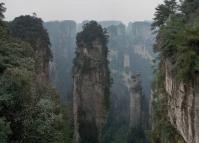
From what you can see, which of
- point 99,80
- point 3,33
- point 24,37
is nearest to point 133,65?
point 99,80

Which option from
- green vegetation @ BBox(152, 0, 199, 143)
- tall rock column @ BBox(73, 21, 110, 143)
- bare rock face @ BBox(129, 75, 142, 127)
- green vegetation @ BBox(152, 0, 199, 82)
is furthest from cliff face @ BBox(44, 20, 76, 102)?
green vegetation @ BBox(152, 0, 199, 82)

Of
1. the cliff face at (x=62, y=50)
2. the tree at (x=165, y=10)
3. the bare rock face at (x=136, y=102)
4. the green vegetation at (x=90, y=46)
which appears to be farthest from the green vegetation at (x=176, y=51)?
Result: the cliff face at (x=62, y=50)

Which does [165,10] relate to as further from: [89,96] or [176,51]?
[89,96]

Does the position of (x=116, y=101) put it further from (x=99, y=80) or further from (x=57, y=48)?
(x=57, y=48)

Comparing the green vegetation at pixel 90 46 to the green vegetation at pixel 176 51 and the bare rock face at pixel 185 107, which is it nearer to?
the green vegetation at pixel 176 51

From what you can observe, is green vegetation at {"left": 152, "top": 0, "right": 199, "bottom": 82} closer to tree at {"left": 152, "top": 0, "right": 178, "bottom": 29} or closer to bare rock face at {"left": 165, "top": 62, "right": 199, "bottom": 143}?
bare rock face at {"left": 165, "top": 62, "right": 199, "bottom": 143}

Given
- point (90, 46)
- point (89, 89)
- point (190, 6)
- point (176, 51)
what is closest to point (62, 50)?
point (90, 46)
